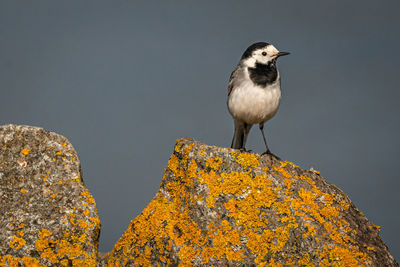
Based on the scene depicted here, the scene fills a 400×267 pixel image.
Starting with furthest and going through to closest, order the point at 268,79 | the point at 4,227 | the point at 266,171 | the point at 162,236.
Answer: the point at 268,79 → the point at 266,171 → the point at 162,236 → the point at 4,227

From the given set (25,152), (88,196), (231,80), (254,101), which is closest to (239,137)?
(231,80)

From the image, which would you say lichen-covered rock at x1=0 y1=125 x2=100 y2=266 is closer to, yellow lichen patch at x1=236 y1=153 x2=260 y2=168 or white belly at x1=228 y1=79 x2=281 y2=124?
yellow lichen patch at x1=236 y1=153 x2=260 y2=168

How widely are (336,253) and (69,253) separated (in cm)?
316

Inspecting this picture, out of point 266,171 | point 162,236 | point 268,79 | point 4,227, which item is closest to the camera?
point 4,227

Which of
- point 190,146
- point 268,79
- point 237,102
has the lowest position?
point 190,146

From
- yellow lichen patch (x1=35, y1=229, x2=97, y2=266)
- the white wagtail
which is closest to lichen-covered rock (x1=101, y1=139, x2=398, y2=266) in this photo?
yellow lichen patch (x1=35, y1=229, x2=97, y2=266)

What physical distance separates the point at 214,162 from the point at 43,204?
2.18 metres

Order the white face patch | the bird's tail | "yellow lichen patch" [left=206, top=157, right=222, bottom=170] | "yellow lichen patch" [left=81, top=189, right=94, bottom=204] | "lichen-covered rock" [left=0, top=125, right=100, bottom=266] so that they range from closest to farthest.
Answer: "lichen-covered rock" [left=0, top=125, right=100, bottom=266] → "yellow lichen patch" [left=81, top=189, right=94, bottom=204] → "yellow lichen patch" [left=206, top=157, right=222, bottom=170] → the white face patch → the bird's tail

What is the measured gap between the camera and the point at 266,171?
19.1ft

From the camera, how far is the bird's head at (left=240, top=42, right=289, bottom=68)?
25.2 feet

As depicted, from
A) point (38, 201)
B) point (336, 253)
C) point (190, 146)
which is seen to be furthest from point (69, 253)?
point (336, 253)

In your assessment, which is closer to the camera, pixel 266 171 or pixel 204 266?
pixel 204 266

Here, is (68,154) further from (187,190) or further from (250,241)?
(250,241)

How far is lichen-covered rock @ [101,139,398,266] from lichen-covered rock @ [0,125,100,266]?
2.27 ft
